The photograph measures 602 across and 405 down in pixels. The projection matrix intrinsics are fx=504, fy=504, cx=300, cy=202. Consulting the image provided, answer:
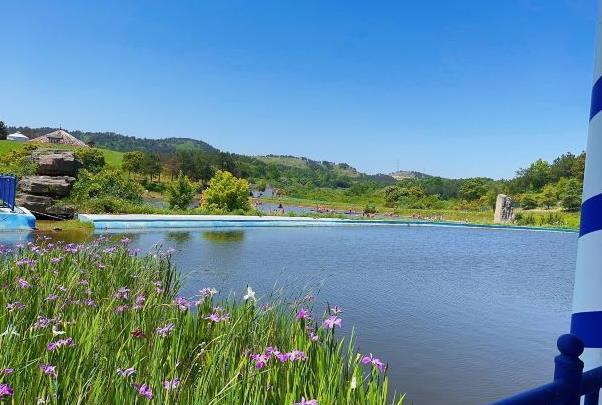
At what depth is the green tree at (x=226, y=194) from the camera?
1806cm

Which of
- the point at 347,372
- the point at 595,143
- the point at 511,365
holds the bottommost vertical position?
the point at 511,365

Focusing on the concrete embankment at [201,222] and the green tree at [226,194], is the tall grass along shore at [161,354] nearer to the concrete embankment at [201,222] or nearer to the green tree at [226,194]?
the concrete embankment at [201,222]

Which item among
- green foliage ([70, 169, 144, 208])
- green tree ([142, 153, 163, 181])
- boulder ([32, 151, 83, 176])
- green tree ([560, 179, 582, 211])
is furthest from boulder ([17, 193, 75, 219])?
green tree ([560, 179, 582, 211])

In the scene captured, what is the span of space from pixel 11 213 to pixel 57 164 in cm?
413

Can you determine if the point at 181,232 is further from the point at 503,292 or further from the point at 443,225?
the point at 443,225

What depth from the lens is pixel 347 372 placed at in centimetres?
240

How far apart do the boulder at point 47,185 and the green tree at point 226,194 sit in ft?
A: 17.8

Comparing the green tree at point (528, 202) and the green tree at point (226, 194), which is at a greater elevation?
the green tree at point (528, 202)

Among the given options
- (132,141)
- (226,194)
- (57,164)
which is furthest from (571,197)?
(132,141)

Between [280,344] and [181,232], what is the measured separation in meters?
9.92

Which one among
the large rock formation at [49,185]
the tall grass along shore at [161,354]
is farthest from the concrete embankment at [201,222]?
the tall grass along shore at [161,354]

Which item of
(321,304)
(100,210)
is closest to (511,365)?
(321,304)

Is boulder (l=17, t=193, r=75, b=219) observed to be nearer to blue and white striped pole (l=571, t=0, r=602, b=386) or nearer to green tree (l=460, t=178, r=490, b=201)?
blue and white striped pole (l=571, t=0, r=602, b=386)

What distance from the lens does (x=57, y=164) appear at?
44.3 ft
